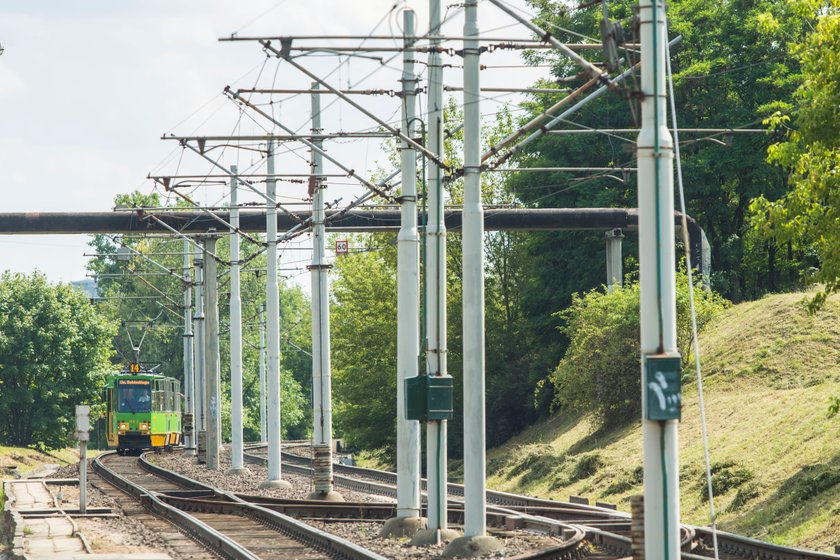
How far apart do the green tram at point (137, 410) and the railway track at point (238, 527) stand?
75.1 feet

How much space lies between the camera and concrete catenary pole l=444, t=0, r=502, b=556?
17203mm

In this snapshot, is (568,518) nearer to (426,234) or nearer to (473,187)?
(426,234)

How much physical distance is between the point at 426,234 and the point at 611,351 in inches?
818

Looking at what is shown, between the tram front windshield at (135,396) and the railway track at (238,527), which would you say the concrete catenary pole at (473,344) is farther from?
the tram front windshield at (135,396)

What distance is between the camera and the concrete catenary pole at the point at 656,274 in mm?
10352

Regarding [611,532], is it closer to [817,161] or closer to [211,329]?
[817,161]

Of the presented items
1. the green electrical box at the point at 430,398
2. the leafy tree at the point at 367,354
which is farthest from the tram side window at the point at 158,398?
the green electrical box at the point at 430,398

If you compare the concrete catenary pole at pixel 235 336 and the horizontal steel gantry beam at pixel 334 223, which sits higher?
the horizontal steel gantry beam at pixel 334 223

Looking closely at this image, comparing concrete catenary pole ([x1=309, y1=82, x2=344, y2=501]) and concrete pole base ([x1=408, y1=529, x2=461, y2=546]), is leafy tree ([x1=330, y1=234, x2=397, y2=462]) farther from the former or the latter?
concrete pole base ([x1=408, y1=529, x2=461, y2=546])

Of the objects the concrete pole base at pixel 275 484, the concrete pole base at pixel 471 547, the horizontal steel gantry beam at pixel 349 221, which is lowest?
the concrete pole base at pixel 275 484

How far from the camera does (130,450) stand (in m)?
64.2

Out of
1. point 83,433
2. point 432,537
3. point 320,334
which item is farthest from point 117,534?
point 320,334

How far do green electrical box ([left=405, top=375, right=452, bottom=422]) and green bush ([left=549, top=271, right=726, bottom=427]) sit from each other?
68.1 feet

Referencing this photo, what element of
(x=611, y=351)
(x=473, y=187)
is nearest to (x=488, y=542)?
(x=473, y=187)
